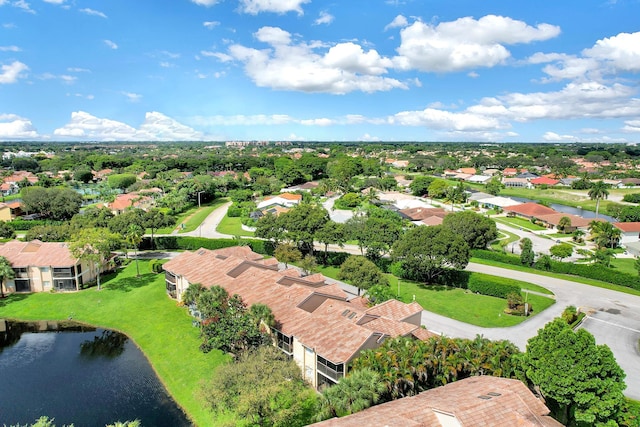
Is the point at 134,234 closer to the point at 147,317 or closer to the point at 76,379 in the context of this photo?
the point at 147,317

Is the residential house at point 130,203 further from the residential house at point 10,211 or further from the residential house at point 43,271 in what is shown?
the residential house at point 43,271

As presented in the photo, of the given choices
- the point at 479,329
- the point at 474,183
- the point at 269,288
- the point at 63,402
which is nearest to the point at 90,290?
the point at 63,402

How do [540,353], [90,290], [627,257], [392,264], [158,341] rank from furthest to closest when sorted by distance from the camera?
[627,257] < [392,264] < [90,290] < [158,341] < [540,353]

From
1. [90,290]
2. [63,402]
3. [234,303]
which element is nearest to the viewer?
[63,402]

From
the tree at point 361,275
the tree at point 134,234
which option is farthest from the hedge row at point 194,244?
the tree at point 361,275

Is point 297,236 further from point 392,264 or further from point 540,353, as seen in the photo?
point 540,353

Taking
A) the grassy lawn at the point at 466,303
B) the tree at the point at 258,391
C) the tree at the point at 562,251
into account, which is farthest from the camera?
the tree at the point at 562,251

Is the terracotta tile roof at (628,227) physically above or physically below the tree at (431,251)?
below
